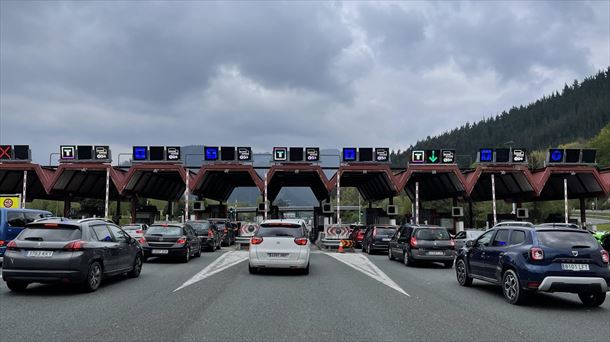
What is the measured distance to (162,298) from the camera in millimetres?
10141

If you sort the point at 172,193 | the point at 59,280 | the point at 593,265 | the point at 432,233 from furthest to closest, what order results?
the point at 172,193, the point at 432,233, the point at 59,280, the point at 593,265

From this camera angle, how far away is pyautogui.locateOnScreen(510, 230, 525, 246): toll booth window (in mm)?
10426

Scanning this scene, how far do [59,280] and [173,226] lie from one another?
30.9 feet

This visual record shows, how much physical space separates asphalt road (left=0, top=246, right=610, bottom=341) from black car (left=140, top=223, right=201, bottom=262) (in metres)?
5.59

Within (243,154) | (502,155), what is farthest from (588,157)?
(243,154)

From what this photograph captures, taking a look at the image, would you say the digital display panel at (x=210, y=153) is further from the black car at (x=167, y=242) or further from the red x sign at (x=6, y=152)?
the black car at (x=167, y=242)

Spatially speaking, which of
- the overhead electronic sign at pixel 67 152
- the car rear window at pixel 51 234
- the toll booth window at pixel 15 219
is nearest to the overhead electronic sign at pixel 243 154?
the overhead electronic sign at pixel 67 152

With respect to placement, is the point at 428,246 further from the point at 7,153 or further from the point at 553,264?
the point at 7,153

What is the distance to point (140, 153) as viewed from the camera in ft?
124

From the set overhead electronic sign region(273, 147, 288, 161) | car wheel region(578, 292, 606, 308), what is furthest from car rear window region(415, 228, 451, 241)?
overhead electronic sign region(273, 147, 288, 161)

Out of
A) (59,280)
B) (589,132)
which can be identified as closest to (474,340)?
(59,280)

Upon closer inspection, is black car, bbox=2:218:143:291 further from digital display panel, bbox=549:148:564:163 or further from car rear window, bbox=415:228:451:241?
digital display panel, bbox=549:148:564:163

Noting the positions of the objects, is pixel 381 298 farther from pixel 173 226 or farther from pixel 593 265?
pixel 173 226

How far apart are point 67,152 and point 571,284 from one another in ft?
117
